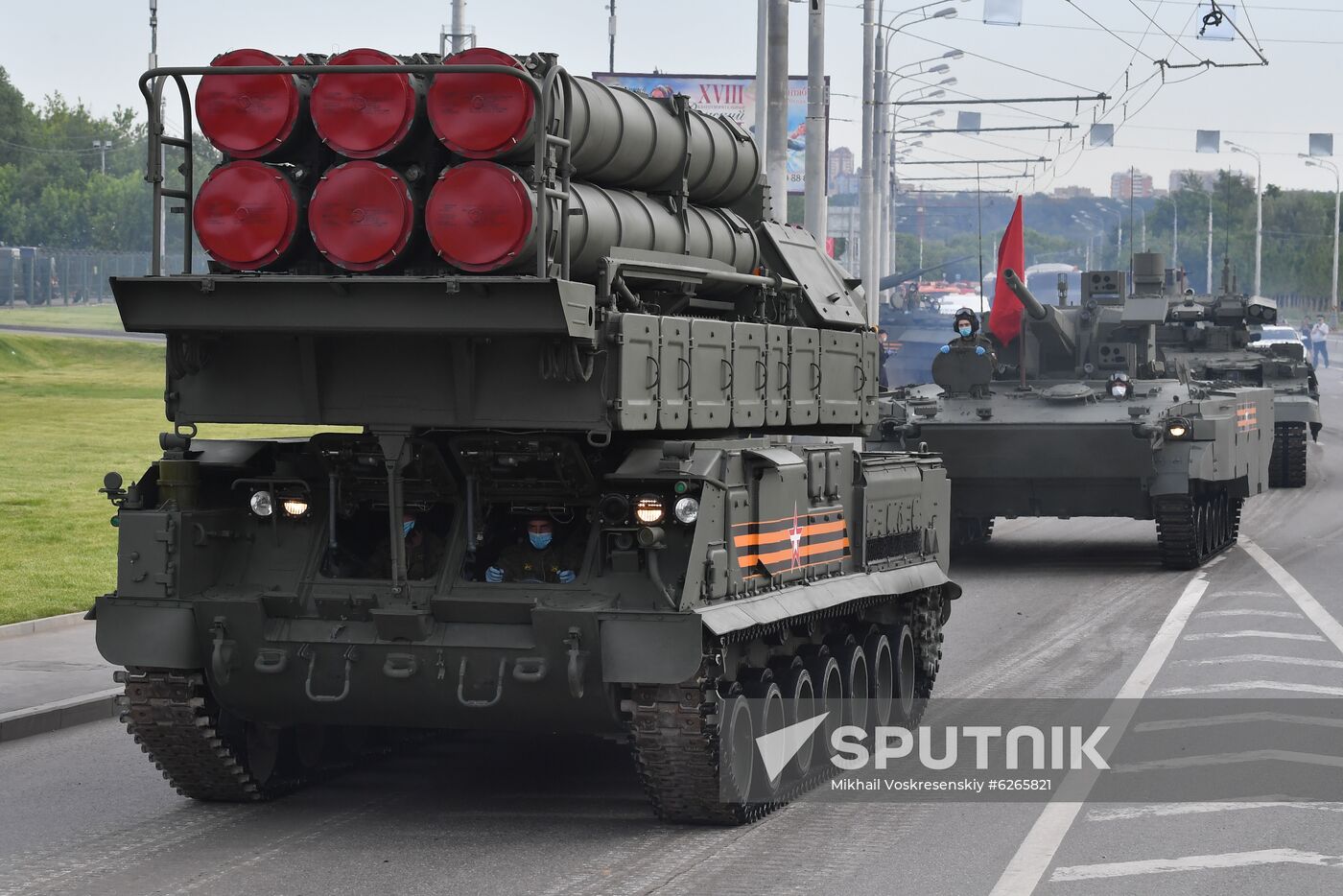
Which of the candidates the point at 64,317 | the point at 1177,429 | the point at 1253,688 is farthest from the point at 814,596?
the point at 64,317

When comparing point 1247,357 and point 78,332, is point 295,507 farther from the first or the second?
point 78,332

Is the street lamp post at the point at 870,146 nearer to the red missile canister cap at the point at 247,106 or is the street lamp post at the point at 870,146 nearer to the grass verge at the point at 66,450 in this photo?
the grass verge at the point at 66,450

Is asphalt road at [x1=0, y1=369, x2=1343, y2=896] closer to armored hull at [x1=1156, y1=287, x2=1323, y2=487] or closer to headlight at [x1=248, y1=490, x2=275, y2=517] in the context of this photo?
headlight at [x1=248, y1=490, x2=275, y2=517]

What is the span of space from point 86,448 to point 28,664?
48.8 feet

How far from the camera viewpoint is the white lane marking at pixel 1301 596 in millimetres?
15039

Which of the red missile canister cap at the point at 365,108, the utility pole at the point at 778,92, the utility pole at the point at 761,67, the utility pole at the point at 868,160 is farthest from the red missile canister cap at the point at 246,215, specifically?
the utility pole at the point at 868,160

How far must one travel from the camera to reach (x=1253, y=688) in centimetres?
1246

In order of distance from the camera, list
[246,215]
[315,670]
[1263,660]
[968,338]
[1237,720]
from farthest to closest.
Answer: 1. [968,338]
2. [1263,660]
3. [1237,720]
4. [315,670]
5. [246,215]

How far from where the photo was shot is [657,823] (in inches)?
353

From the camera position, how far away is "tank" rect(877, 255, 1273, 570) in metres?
18.8

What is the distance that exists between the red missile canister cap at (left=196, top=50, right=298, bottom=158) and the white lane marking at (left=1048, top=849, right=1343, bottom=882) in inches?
169

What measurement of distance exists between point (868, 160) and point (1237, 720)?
1215 inches

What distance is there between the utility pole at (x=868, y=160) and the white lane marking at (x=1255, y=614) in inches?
897

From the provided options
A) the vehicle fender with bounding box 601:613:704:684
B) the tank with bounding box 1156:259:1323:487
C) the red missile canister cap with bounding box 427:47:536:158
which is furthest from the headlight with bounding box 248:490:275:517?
the tank with bounding box 1156:259:1323:487
